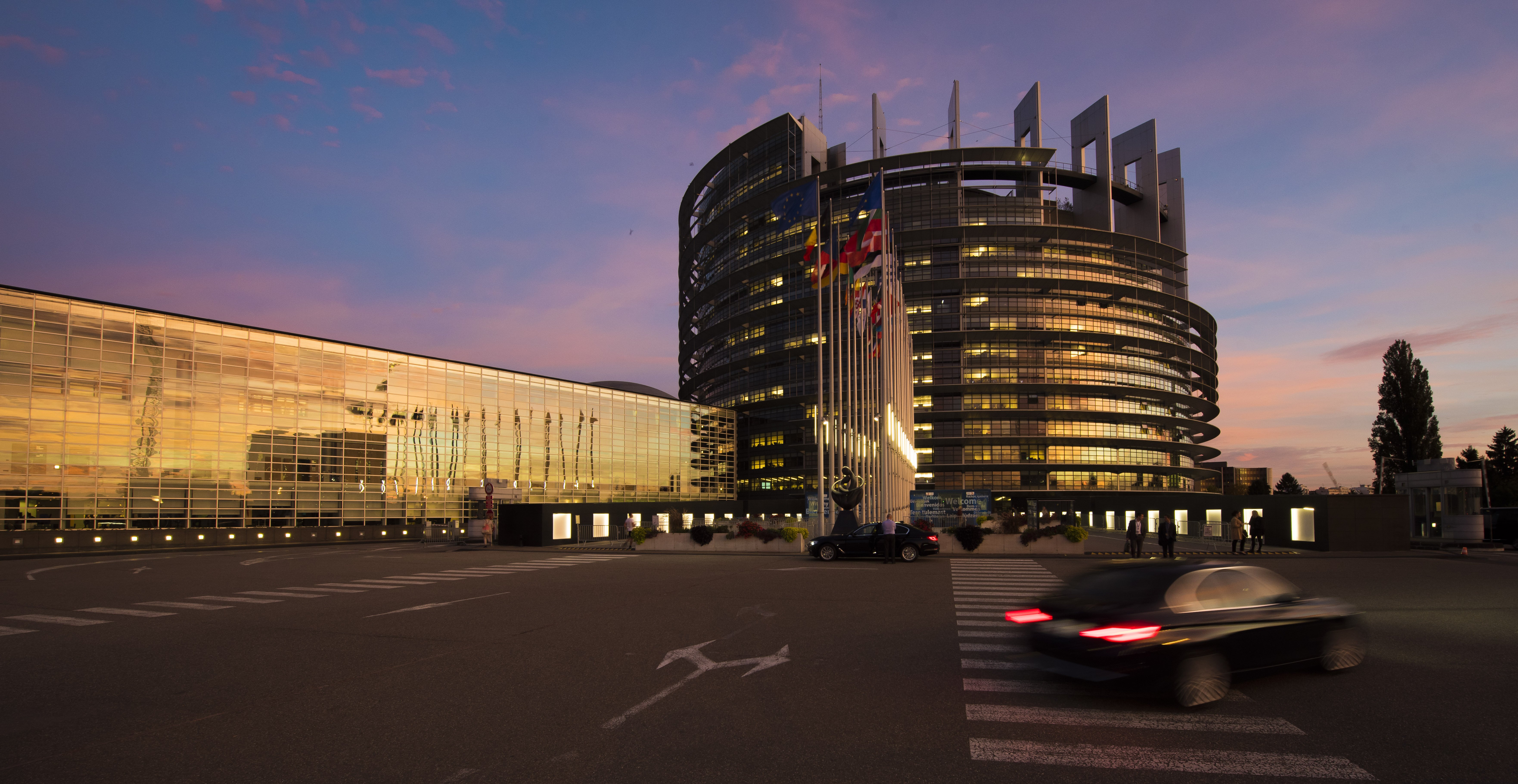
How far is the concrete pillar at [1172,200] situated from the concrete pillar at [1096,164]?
10768 mm

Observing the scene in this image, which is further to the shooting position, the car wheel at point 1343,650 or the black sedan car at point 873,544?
the black sedan car at point 873,544

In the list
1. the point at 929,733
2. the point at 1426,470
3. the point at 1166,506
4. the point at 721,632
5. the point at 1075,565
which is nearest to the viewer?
the point at 929,733

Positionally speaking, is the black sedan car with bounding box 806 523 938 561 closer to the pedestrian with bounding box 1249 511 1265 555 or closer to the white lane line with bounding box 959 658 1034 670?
the pedestrian with bounding box 1249 511 1265 555

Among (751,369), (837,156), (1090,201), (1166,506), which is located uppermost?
(837,156)

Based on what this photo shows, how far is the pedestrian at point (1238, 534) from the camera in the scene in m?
30.0

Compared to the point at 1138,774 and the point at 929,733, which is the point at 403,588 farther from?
the point at 1138,774

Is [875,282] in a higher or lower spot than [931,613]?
higher

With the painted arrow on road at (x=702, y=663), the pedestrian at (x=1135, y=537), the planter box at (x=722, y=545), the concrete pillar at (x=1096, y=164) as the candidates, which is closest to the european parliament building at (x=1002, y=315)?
the concrete pillar at (x=1096, y=164)

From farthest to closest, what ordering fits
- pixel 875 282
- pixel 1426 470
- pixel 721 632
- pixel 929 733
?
1. pixel 875 282
2. pixel 1426 470
3. pixel 721 632
4. pixel 929 733

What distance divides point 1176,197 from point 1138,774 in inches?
4745

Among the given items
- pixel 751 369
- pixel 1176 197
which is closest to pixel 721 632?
pixel 751 369

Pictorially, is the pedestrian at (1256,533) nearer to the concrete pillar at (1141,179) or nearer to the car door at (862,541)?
the car door at (862,541)

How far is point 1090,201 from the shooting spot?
102250mm

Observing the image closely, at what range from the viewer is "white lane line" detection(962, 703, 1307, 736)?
7027 millimetres
